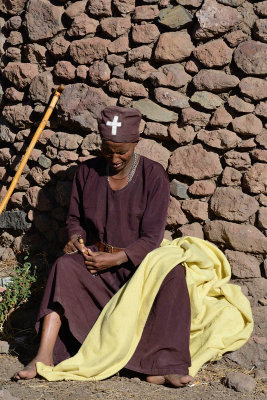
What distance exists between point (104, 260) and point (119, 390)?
824mm

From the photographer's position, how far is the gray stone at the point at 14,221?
593 centimetres

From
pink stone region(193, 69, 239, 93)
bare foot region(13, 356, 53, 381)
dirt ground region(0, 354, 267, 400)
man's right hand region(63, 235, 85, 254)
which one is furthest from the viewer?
pink stone region(193, 69, 239, 93)

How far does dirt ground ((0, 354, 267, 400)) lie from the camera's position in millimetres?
3971

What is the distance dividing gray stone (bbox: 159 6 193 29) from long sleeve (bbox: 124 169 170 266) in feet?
3.70

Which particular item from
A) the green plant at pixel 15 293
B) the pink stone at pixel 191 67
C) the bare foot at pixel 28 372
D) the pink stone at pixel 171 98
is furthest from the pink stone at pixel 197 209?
the bare foot at pixel 28 372

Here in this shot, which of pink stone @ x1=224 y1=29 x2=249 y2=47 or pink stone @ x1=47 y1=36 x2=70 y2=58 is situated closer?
pink stone @ x1=224 y1=29 x2=249 y2=47

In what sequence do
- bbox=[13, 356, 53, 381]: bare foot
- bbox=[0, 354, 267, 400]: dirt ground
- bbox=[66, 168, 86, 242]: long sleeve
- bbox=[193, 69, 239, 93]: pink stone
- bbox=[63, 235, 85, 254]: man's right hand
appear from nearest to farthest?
bbox=[0, 354, 267, 400]: dirt ground
bbox=[13, 356, 53, 381]: bare foot
bbox=[63, 235, 85, 254]: man's right hand
bbox=[66, 168, 86, 242]: long sleeve
bbox=[193, 69, 239, 93]: pink stone

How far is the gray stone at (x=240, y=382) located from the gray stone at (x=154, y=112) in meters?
1.89

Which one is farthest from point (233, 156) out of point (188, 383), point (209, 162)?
point (188, 383)

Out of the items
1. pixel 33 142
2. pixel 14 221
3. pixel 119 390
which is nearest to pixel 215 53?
pixel 33 142

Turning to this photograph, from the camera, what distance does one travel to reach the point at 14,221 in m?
5.98

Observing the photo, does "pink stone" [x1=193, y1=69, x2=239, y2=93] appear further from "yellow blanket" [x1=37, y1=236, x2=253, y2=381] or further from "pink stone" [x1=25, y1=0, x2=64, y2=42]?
"pink stone" [x1=25, y1=0, x2=64, y2=42]

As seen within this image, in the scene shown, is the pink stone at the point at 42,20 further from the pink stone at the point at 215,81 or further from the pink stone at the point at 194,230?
the pink stone at the point at 194,230

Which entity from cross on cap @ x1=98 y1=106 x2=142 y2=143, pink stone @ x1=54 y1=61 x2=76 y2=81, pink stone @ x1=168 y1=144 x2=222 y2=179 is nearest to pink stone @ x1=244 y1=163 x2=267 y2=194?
pink stone @ x1=168 y1=144 x2=222 y2=179
